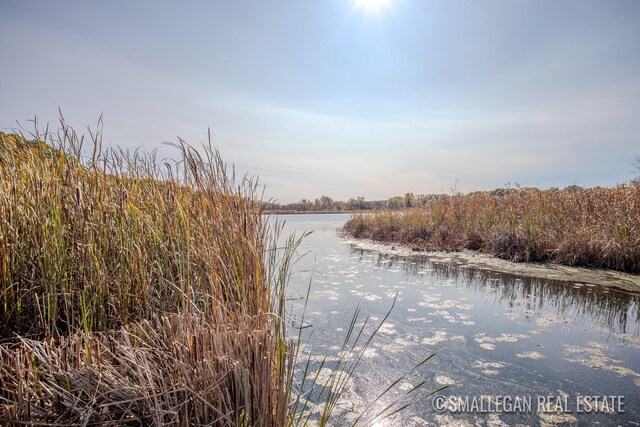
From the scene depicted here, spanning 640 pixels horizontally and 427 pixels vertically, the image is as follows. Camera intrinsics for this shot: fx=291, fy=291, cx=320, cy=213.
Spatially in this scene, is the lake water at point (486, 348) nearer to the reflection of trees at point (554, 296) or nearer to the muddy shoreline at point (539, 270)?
the reflection of trees at point (554, 296)

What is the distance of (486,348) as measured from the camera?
3125mm

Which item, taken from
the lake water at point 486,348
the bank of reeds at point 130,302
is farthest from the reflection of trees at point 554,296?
the bank of reeds at point 130,302

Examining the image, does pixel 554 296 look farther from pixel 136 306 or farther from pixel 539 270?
pixel 136 306

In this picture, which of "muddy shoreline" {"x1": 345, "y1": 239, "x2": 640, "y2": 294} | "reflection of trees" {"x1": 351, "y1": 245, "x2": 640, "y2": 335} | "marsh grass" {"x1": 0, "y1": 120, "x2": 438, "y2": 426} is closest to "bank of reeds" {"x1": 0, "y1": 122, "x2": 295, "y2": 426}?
"marsh grass" {"x1": 0, "y1": 120, "x2": 438, "y2": 426}

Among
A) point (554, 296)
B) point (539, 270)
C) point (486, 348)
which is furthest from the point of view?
point (539, 270)

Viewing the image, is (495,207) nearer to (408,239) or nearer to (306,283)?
(408,239)

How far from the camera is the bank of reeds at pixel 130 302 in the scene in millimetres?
1312

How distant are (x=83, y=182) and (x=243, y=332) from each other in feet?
7.16

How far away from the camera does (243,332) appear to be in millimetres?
1368

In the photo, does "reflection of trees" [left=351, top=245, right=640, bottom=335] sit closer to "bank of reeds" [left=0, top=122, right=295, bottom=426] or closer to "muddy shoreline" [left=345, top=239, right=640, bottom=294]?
"muddy shoreline" [left=345, top=239, right=640, bottom=294]

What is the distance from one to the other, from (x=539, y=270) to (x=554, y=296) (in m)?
1.87

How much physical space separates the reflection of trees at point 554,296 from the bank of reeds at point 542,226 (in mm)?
1771

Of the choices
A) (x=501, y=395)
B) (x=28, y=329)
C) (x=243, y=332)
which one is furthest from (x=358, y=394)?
(x=28, y=329)

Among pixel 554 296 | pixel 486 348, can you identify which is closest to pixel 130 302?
pixel 486 348
